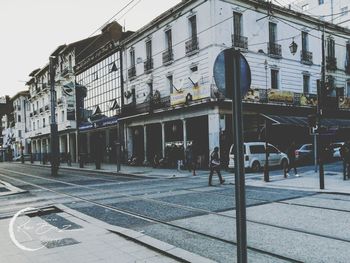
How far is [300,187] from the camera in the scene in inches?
501

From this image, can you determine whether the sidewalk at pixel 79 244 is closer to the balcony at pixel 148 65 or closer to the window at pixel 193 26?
the window at pixel 193 26

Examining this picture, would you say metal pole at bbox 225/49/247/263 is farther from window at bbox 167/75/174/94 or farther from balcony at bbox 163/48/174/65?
window at bbox 167/75/174/94

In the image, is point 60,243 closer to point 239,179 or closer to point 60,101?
point 239,179

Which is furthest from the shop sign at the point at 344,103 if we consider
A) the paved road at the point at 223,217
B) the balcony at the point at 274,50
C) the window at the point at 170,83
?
the paved road at the point at 223,217

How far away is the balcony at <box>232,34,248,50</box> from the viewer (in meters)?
24.1

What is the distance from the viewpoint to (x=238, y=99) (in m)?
3.46

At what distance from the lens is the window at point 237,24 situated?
24.4 meters

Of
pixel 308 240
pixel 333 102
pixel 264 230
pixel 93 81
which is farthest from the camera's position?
pixel 93 81

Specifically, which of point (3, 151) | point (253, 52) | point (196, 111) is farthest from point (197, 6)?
point (3, 151)

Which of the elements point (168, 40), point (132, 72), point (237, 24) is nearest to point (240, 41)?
point (237, 24)

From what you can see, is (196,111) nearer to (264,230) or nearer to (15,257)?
(264,230)

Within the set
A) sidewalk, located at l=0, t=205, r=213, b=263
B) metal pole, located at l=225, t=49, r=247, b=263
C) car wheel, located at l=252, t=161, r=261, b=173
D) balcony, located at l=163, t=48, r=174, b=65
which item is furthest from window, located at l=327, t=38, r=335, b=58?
metal pole, located at l=225, t=49, r=247, b=263

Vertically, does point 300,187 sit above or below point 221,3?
below

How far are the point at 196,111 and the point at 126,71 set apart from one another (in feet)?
37.8
